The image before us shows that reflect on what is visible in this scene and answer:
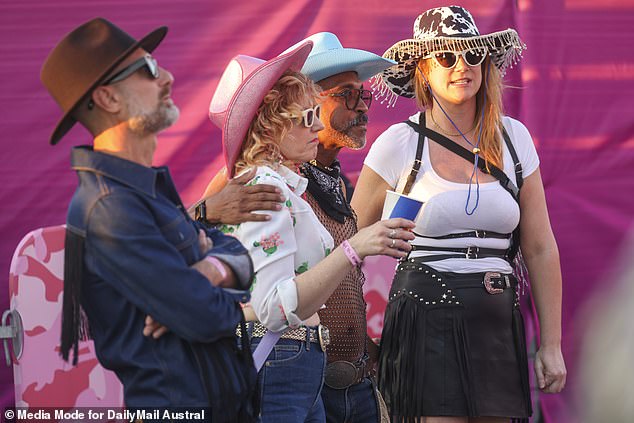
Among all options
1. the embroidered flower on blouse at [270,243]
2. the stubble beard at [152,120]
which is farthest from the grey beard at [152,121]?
the embroidered flower on blouse at [270,243]

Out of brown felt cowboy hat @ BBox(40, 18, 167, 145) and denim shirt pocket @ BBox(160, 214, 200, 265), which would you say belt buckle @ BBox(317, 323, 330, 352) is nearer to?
denim shirt pocket @ BBox(160, 214, 200, 265)

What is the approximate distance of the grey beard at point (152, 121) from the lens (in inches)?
88.7

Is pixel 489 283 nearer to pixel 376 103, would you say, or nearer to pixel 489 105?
pixel 489 105

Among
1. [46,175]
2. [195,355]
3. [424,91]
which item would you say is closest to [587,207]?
[424,91]

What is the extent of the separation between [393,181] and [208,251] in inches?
51.5

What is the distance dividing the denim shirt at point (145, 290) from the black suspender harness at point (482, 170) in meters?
1.29

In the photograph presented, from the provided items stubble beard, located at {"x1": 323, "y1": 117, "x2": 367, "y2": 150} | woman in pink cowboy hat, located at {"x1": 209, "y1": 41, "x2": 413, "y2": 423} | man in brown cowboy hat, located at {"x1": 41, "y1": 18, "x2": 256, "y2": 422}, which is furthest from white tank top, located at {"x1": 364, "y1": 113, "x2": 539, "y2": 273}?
man in brown cowboy hat, located at {"x1": 41, "y1": 18, "x2": 256, "y2": 422}

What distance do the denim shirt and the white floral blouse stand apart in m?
0.32

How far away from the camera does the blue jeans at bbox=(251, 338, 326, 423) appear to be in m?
2.82

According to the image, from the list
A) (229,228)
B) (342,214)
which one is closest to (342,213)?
(342,214)

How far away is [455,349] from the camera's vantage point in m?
3.37

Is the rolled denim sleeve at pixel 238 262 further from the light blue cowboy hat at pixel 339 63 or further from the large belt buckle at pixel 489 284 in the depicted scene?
the light blue cowboy hat at pixel 339 63

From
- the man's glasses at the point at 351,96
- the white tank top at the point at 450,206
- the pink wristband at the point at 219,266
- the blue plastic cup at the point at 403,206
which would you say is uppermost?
the pink wristband at the point at 219,266

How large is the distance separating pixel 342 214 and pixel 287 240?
79 centimetres
